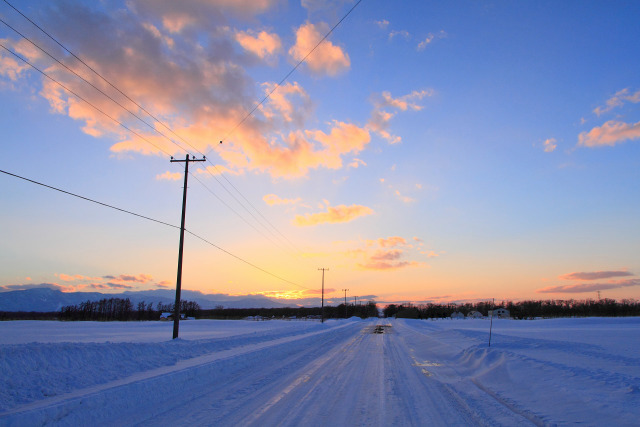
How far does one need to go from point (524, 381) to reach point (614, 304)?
147 m

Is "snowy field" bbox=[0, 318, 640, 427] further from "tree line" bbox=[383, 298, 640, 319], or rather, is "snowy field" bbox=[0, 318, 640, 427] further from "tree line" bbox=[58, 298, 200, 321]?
"tree line" bbox=[58, 298, 200, 321]

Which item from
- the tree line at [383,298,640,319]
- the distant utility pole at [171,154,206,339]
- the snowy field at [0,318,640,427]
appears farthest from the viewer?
the tree line at [383,298,640,319]

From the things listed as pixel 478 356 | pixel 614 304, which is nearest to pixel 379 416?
pixel 478 356

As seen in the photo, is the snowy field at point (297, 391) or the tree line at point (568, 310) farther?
the tree line at point (568, 310)

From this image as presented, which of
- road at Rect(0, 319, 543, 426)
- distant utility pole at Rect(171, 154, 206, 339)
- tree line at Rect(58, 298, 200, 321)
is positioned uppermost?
distant utility pole at Rect(171, 154, 206, 339)

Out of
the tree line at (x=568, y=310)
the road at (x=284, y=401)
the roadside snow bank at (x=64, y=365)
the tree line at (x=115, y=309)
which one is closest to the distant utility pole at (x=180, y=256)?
the roadside snow bank at (x=64, y=365)

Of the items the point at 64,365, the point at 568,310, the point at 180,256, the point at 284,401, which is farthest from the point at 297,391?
the point at 568,310

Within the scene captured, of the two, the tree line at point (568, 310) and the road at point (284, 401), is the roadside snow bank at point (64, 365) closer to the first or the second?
the road at point (284, 401)

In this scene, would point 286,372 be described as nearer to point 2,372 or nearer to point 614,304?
point 2,372

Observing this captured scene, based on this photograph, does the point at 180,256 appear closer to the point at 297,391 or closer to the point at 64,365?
the point at 64,365

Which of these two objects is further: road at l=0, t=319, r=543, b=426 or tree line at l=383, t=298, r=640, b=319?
tree line at l=383, t=298, r=640, b=319

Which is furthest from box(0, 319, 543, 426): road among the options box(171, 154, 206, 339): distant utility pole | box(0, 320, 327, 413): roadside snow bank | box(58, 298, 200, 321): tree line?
box(58, 298, 200, 321): tree line

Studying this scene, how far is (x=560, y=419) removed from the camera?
21.2 ft

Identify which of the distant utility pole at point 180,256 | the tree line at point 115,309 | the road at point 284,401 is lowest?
the tree line at point 115,309
